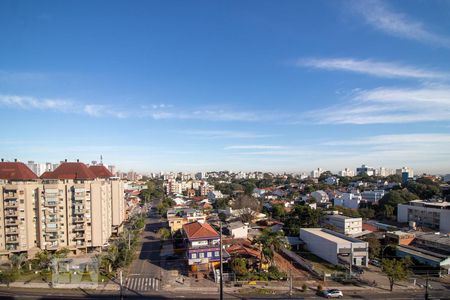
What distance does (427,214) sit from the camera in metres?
32.6

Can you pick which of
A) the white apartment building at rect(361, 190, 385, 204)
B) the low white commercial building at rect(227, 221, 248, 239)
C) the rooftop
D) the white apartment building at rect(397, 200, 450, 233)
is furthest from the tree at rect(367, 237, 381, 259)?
the white apartment building at rect(361, 190, 385, 204)

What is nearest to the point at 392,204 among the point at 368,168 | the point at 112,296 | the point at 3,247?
the point at 112,296

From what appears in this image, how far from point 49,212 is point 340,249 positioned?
21755mm

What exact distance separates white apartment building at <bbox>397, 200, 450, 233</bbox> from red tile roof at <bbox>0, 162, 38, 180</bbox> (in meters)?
40.0

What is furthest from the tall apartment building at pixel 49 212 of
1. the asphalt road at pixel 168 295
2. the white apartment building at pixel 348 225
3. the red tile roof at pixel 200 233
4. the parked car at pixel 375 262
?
the white apartment building at pixel 348 225

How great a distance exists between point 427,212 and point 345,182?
1910 inches

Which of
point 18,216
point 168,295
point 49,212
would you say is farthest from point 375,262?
point 18,216

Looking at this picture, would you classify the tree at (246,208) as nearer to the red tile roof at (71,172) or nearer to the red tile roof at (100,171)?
the red tile roof at (100,171)

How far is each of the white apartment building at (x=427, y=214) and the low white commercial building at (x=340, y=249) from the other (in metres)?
15.8

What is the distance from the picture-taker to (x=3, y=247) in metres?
20.8

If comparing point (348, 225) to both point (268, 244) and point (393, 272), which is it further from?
point (268, 244)

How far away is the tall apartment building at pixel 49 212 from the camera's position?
20922mm

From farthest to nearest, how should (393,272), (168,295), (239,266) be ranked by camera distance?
(239,266) < (393,272) < (168,295)

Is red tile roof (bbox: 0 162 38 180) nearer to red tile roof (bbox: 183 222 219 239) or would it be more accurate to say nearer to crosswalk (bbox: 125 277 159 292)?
crosswalk (bbox: 125 277 159 292)
